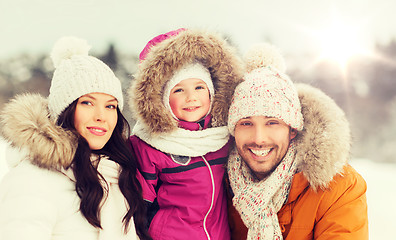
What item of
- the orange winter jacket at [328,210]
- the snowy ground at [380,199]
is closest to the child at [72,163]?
the orange winter jacket at [328,210]

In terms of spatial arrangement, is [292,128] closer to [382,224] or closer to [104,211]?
[104,211]

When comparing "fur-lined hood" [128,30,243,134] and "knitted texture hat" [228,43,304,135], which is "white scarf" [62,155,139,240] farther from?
"knitted texture hat" [228,43,304,135]

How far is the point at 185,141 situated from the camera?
7.20 feet

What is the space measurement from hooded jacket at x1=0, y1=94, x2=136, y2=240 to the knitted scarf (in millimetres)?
840

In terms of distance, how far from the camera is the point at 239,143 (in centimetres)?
225

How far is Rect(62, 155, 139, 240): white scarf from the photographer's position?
6.14 feet

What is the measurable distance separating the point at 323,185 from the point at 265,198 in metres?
0.36

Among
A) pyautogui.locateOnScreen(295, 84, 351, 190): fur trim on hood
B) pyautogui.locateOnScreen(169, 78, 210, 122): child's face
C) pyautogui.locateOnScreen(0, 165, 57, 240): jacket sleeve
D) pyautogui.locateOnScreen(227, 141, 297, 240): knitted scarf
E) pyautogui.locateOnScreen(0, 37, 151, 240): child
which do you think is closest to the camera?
pyautogui.locateOnScreen(0, 165, 57, 240): jacket sleeve

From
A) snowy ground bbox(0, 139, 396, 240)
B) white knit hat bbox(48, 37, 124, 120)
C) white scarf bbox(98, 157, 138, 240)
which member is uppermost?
white knit hat bbox(48, 37, 124, 120)

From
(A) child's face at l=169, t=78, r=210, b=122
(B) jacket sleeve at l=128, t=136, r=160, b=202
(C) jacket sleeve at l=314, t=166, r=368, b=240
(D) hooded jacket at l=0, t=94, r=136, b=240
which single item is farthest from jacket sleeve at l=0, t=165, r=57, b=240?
(C) jacket sleeve at l=314, t=166, r=368, b=240

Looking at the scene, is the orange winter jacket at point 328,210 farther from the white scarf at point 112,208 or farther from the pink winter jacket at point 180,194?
the white scarf at point 112,208

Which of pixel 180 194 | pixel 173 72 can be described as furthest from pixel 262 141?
pixel 173 72

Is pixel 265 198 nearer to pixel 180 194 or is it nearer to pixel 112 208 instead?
pixel 180 194

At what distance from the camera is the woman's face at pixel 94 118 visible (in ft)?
6.23
